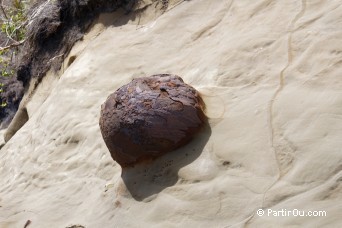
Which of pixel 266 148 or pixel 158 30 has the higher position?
pixel 266 148

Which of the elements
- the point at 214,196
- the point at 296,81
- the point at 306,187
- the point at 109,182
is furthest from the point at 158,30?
the point at 306,187

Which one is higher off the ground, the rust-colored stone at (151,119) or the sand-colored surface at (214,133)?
the rust-colored stone at (151,119)

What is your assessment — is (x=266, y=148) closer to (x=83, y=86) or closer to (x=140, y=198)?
(x=140, y=198)

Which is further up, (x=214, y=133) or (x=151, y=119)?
(x=151, y=119)

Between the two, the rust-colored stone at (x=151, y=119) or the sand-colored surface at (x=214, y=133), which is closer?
the sand-colored surface at (x=214, y=133)
